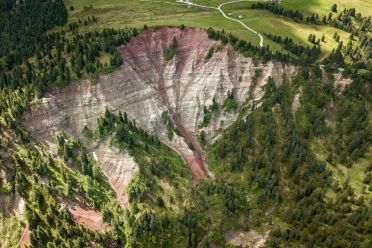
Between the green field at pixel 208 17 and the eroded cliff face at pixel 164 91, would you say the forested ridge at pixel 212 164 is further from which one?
the green field at pixel 208 17

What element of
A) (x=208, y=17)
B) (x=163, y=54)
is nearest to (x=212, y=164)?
(x=163, y=54)

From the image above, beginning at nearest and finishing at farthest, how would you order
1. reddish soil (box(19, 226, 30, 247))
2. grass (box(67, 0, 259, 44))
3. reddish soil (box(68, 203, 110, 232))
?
reddish soil (box(19, 226, 30, 247)) → reddish soil (box(68, 203, 110, 232)) → grass (box(67, 0, 259, 44))

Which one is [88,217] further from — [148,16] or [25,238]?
[148,16]

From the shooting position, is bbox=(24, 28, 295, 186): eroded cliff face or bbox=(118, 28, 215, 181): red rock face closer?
bbox=(24, 28, 295, 186): eroded cliff face

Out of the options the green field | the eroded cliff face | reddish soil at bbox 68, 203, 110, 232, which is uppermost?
the green field

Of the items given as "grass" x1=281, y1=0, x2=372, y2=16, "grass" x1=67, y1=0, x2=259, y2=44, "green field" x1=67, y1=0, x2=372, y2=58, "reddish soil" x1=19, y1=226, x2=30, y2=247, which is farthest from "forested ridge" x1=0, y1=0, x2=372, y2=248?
"grass" x1=281, y1=0, x2=372, y2=16

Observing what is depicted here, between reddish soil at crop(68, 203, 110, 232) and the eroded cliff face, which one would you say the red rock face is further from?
reddish soil at crop(68, 203, 110, 232)

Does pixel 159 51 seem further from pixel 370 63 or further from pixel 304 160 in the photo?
pixel 370 63

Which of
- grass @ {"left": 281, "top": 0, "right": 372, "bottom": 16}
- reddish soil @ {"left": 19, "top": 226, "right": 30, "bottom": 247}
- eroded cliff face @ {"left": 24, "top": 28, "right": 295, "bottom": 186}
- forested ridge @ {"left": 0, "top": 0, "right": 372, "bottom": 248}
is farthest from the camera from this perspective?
grass @ {"left": 281, "top": 0, "right": 372, "bottom": 16}
